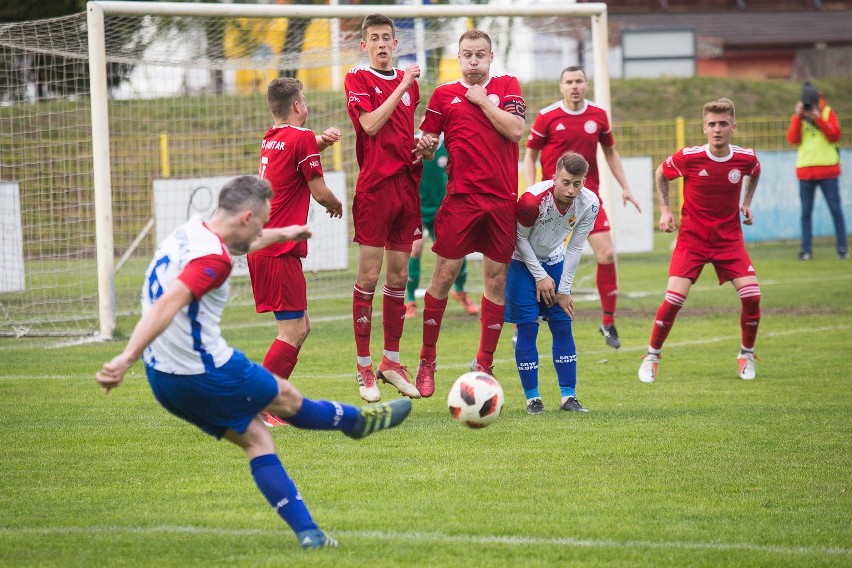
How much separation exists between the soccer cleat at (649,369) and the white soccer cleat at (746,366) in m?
0.71

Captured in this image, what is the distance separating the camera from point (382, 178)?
7918 millimetres

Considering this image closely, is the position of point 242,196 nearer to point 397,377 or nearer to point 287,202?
point 287,202

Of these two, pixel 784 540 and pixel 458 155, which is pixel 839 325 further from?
pixel 784 540

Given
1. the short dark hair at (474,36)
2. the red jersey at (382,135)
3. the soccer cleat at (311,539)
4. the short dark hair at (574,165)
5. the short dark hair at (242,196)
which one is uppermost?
the short dark hair at (474,36)

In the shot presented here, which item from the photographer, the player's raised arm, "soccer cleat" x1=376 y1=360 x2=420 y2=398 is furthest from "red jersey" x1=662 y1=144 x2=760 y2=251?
the photographer

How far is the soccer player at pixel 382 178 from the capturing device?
7.81 m

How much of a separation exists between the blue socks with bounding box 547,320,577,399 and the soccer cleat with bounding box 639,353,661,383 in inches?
56.4

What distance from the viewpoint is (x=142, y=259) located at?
53.2 feet

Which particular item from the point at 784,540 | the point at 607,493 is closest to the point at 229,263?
the point at 607,493

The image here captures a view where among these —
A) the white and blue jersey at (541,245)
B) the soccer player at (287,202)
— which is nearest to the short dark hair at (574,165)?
the white and blue jersey at (541,245)

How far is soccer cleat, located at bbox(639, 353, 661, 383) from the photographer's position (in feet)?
30.1

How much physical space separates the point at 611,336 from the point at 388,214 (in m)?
3.85

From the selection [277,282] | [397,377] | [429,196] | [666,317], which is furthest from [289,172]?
[429,196]

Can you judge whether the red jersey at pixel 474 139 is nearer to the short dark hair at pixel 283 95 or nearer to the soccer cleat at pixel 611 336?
the short dark hair at pixel 283 95
